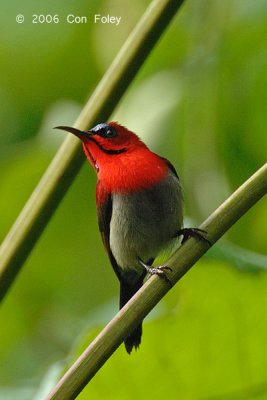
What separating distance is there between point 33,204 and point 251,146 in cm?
45

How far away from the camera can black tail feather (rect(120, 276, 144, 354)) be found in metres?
1.09

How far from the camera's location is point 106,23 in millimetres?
1417

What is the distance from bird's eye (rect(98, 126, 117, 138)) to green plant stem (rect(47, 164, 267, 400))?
0.64 m

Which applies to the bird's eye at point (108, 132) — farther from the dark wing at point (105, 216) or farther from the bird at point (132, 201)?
the dark wing at point (105, 216)

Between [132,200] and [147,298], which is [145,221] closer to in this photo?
[132,200]

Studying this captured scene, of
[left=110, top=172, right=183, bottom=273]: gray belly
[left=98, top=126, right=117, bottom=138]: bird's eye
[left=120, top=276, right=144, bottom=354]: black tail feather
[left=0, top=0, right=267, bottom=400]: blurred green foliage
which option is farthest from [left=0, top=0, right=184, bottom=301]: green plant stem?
[left=110, top=172, right=183, bottom=273]: gray belly

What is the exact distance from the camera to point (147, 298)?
2.36ft

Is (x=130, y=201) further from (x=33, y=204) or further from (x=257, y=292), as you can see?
(x=33, y=204)

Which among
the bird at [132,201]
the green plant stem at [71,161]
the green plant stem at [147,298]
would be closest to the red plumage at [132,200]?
the bird at [132,201]

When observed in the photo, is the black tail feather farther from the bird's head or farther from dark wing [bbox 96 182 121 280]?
the bird's head

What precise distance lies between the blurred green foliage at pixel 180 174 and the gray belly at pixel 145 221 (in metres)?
0.15

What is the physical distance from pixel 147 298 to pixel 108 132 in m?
0.76

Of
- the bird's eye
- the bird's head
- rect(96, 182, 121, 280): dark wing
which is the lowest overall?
rect(96, 182, 121, 280): dark wing

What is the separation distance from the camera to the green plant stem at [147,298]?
2.20 ft
